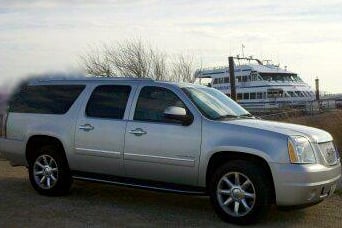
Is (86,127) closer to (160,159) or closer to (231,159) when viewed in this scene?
(160,159)

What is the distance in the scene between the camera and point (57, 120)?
28.1 ft

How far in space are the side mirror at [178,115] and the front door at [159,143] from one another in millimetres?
66

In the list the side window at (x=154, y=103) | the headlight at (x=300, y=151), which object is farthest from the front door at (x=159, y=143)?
the headlight at (x=300, y=151)

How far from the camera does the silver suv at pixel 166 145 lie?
679 centimetres

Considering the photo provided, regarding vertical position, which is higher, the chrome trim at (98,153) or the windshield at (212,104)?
the windshield at (212,104)

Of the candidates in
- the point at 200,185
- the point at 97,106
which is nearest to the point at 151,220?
the point at 200,185

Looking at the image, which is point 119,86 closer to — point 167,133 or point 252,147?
point 167,133

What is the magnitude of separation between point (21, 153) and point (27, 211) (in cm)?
159

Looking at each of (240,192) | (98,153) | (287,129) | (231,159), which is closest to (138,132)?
(98,153)

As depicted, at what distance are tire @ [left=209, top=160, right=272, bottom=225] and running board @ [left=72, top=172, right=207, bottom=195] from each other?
30 cm

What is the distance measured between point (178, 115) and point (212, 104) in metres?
0.65

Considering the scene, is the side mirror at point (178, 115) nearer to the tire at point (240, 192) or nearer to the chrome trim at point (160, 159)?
the chrome trim at point (160, 159)

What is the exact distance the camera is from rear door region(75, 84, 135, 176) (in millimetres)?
7891

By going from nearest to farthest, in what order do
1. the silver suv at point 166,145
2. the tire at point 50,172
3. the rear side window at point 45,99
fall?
1. the silver suv at point 166,145
2. the tire at point 50,172
3. the rear side window at point 45,99
